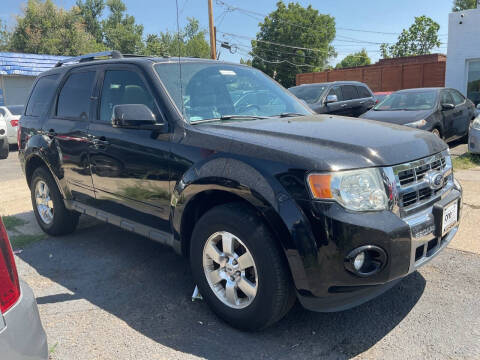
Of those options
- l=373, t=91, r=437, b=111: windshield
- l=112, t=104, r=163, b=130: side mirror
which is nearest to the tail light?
l=112, t=104, r=163, b=130: side mirror

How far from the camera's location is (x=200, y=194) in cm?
300

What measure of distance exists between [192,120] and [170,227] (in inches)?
33.8

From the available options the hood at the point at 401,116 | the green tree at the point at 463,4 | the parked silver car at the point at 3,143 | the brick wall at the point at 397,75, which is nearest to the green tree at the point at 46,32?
the brick wall at the point at 397,75

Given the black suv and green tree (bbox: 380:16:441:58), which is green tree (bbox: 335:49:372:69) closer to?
green tree (bbox: 380:16:441:58)

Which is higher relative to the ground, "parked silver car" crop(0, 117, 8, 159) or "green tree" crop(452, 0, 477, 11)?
"green tree" crop(452, 0, 477, 11)

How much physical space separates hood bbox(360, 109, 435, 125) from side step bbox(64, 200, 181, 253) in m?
6.62

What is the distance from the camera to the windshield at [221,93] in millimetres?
3463

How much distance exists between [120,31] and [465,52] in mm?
55631

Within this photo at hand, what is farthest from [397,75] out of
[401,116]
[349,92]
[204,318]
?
[204,318]

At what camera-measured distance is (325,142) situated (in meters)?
2.73

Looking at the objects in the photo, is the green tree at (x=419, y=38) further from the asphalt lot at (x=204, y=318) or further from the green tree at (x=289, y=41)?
the asphalt lot at (x=204, y=318)

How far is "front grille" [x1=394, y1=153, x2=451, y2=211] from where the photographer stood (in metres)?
2.59

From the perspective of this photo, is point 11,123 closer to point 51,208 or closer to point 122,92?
point 51,208

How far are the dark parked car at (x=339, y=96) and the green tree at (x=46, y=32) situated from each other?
37.7 m
